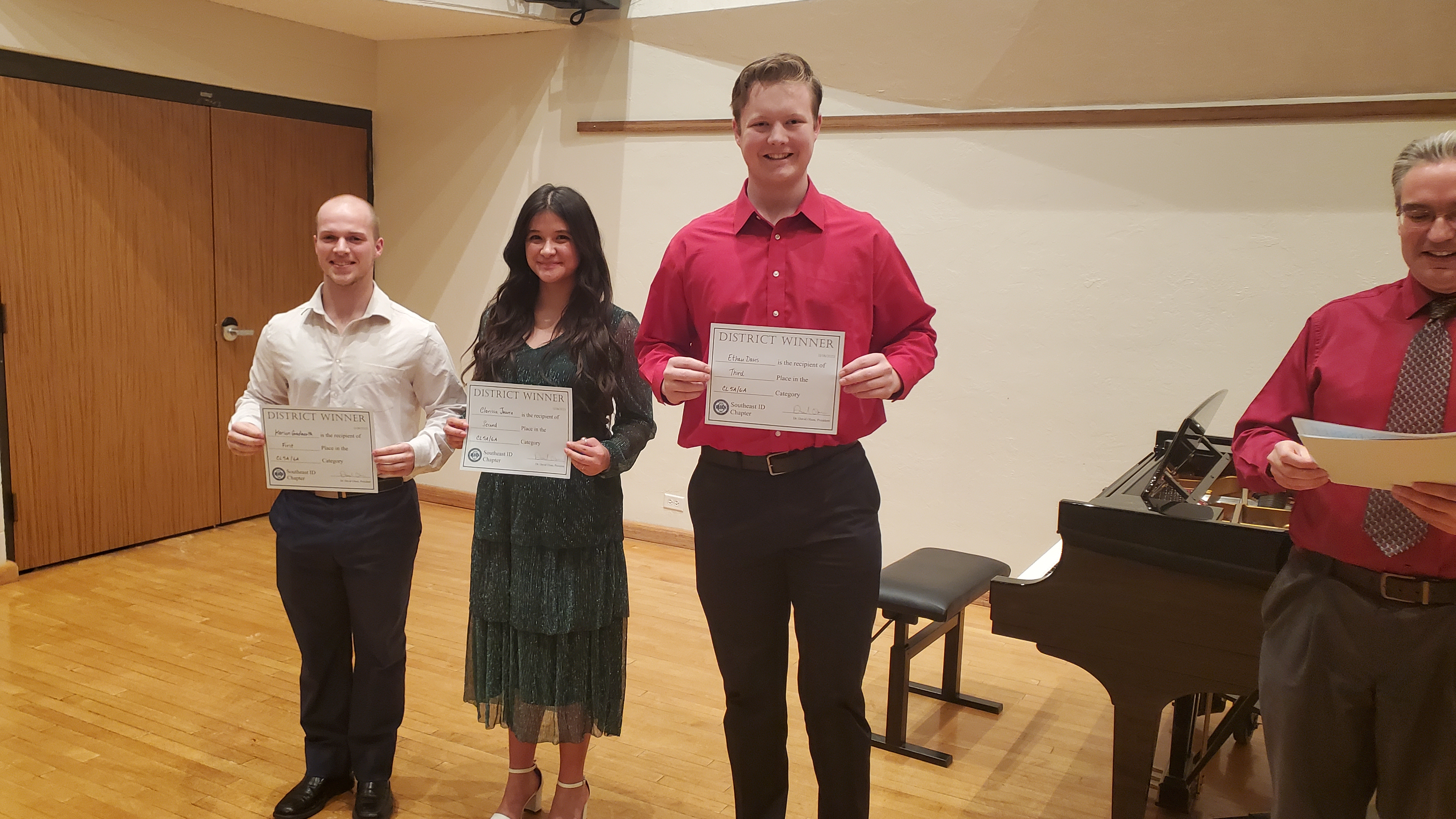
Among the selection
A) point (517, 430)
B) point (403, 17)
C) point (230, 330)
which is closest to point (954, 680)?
point (517, 430)

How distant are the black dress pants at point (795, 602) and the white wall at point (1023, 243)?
8.34 ft

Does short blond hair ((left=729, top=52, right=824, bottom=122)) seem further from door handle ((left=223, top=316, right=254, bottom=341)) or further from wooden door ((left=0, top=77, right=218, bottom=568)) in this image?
door handle ((left=223, top=316, right=254, bottom=341))

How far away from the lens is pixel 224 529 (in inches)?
207

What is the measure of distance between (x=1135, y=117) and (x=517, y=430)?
9.85 feet

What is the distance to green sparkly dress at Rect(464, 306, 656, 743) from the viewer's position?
91.2 inches

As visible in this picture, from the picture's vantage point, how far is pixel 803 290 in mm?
1901

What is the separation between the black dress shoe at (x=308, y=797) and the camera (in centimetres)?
254

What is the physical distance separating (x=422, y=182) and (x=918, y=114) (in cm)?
304

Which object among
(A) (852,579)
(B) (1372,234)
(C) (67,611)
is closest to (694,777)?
(A) (852,579)

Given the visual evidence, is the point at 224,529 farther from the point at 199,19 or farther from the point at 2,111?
the point at 199,19

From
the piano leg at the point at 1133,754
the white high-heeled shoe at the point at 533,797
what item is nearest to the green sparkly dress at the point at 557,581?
the white high-heeled shoe at the point at 533,797

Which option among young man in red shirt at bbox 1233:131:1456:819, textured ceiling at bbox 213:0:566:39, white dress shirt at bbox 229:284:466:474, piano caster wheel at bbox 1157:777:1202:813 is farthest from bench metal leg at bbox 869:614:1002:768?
textured ceiling at bbox 213:0:566:39

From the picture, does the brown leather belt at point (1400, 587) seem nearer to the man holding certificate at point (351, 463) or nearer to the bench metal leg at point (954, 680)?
the bench metal leg at point (954, 680)

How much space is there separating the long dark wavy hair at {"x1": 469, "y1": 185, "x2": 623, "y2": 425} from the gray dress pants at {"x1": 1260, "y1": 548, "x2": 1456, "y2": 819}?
4.70ft
